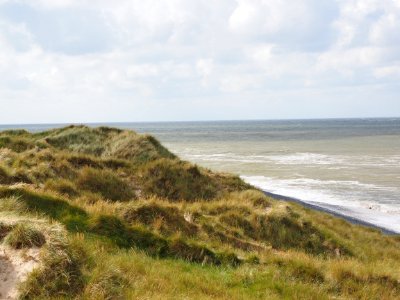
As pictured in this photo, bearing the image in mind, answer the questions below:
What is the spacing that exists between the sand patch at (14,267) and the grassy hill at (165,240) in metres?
0.16

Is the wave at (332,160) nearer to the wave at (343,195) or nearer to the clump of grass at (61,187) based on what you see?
the wave at (343,195)

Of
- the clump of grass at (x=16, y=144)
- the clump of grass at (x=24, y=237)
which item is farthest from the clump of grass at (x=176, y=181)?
the clump of grass at (x=24, y=237)

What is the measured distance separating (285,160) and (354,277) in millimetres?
50323

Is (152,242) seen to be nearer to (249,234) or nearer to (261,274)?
(261,274)

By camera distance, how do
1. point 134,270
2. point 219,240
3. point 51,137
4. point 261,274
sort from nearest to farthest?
1. point 134,270
2. point 261,274
3. point 219,240
4. point 51,137

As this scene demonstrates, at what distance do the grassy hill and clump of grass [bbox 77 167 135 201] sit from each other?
55 millimetres

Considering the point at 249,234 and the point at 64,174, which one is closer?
the point at 249,234

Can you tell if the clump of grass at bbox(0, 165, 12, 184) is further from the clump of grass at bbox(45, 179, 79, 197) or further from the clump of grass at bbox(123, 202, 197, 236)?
the clump of grass at bbox(123, 202, 197, 236)

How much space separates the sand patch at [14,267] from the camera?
6.69m

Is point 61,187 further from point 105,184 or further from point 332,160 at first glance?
point 332,160

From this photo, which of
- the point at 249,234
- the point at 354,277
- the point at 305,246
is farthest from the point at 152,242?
the point at 305,246

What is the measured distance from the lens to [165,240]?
444 inches

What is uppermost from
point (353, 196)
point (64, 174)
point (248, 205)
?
point (64, 174)

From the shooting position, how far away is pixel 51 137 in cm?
3341
